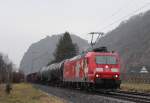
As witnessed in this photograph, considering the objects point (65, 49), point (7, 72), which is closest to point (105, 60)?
point (7, 72)

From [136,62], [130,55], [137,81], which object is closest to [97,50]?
[137,81]

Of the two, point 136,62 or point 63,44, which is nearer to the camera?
point 63,44

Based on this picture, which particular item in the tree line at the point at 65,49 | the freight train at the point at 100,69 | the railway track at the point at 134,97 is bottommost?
the railway track at the point at 134,97

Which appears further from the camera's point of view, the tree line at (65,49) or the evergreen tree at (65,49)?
the evergreen tree at (65,49)

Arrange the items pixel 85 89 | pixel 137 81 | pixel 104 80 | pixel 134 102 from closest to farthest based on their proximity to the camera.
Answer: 1. pixel 134 102
2. pixel 104 80
3. pixel 85 89
4. pixel 137 81

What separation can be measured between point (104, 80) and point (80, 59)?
5849 mm

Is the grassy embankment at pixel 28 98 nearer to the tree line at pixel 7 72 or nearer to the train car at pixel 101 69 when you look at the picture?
the train car at pixel 101 69

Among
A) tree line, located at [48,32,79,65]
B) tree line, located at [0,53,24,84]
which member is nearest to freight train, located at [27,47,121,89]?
tree line, located at [0,53,24,84]

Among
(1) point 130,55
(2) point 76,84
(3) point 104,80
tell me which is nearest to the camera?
(3) point 104,80

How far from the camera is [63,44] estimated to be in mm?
137375

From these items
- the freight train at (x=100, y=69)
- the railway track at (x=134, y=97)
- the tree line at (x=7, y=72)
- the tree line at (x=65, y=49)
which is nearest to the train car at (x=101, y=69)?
the freight train at (x=100, y=69)

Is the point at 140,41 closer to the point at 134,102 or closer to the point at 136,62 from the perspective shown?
the point at 136,62

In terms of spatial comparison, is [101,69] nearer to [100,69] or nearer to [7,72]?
[100,69]

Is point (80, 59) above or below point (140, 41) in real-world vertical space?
below
